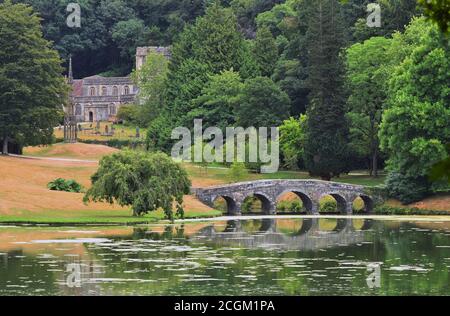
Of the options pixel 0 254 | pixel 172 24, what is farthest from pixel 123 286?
pixel 172 24

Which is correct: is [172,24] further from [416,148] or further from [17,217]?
[17,217]

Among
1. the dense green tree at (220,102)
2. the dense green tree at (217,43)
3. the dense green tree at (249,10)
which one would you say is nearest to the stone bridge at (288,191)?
the dense green tree at (220,102)

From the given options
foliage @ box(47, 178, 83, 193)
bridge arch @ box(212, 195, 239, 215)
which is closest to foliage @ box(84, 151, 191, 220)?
foliage @ box(47, 178, 83, 193)

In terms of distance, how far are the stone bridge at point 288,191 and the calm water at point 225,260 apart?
12.9m

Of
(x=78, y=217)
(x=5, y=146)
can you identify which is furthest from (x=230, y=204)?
(x=78, y=217)

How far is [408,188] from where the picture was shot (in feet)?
346

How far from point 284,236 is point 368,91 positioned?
1600 inches

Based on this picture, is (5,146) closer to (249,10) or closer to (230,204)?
(230,204)

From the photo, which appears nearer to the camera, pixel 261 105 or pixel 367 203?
pixel 367 203

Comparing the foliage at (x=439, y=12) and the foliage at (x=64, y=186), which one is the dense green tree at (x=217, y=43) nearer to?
the foliage at (x=64, y=186)

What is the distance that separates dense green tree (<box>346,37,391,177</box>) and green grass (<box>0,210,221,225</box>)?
31673 millimetres

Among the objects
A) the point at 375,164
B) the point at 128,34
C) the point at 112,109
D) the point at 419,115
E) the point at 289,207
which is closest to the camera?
the point at 419,115

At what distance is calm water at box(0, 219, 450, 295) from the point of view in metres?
55.0
